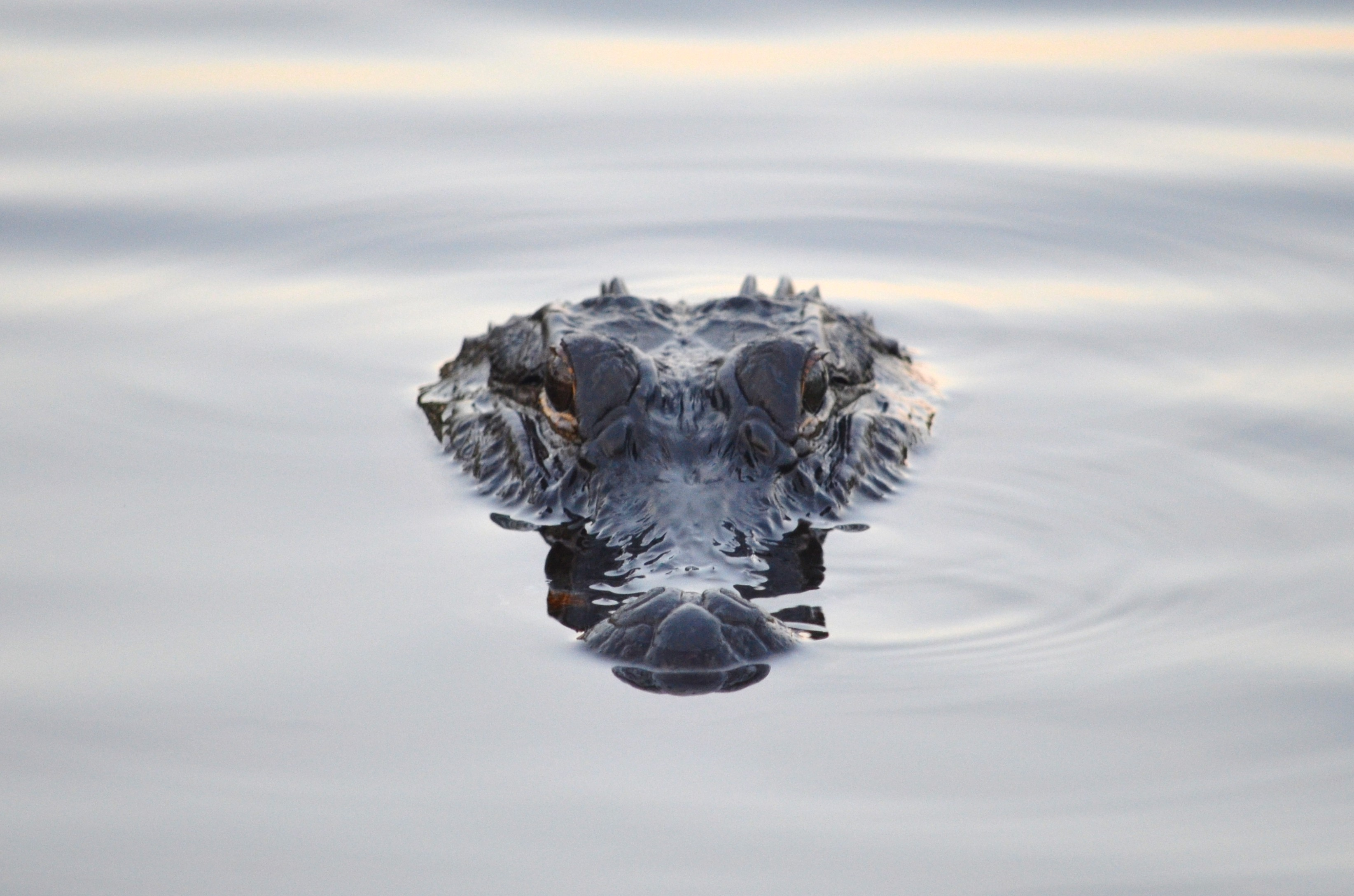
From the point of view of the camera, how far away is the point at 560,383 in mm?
7000

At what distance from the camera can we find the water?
4.64 m

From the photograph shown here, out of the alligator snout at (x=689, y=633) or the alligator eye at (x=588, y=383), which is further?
the alligator eye at (x=588, y=383)

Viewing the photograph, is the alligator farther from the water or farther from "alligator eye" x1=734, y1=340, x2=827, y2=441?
the water

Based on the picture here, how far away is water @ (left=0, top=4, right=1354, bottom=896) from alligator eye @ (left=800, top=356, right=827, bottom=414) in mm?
539

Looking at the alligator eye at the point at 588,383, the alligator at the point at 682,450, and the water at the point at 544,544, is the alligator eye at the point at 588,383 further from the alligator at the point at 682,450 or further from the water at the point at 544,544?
the water at the point at 544,544

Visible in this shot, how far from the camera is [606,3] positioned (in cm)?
Answer: 1348

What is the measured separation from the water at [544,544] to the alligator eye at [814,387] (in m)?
0.54

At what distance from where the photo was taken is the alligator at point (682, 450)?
17.6 ft

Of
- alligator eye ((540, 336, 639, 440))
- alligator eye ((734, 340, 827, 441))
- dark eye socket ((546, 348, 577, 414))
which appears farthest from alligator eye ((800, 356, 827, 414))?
dark eye socket ((546, 348, 577, 414))

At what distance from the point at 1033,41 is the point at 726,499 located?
7845 mm

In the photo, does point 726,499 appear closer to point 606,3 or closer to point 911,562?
point 911,562

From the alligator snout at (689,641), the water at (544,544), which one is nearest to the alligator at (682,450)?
the alligator snout at (689,641)

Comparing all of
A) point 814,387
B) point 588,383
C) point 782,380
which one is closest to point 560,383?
point 588,383

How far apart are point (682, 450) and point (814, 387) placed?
0.70 metres
